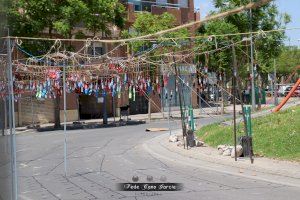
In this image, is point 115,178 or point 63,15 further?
point 63,15

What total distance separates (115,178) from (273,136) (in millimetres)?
5378

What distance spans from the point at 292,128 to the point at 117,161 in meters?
4.84

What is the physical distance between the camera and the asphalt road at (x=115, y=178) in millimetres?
8023

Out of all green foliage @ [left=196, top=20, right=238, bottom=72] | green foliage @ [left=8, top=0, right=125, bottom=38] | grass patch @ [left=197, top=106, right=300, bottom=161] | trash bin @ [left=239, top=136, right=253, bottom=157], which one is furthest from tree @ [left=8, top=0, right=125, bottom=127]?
trash bin @ [left=239, top=136, right=253, bottom=157]

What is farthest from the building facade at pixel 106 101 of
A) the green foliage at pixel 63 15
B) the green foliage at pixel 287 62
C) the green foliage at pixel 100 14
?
the green foliage at pixel 287 62

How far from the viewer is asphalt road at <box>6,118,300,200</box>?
8023 mm

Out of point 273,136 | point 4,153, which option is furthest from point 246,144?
point 4,153

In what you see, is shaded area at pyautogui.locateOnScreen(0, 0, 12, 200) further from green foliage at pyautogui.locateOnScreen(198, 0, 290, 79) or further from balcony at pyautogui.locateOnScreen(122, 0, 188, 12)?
balcony at pyautogui.locateOnScreen(122, 0, 188, 12)

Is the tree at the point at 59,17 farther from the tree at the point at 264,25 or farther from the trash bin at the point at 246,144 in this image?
the trash bin at the point at 246,144

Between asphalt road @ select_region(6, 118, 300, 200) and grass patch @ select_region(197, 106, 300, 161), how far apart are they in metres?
2.13

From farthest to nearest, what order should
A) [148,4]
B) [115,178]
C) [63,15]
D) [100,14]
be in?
[148,4]
[100,14]
[63,15]
[115,178]

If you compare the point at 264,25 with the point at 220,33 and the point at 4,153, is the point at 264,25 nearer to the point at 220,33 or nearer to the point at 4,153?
the point at 220,33

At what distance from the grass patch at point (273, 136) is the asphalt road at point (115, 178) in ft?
6.99

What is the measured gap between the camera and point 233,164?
1135cm
